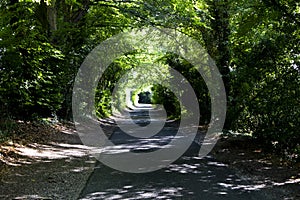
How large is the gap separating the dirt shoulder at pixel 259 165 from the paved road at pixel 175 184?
37 centimetres

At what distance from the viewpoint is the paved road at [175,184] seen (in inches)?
251

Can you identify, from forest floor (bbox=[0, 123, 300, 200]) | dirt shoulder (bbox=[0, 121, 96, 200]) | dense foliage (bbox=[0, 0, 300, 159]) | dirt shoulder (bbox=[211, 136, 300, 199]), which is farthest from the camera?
dense foliage (bbox=[0, 0, 300, 159])

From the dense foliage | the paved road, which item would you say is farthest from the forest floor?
the dense foliage

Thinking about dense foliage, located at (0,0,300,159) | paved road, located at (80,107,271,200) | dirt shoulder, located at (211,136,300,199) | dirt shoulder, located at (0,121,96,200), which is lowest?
dirt shoulder, located at (211,136,300,199)

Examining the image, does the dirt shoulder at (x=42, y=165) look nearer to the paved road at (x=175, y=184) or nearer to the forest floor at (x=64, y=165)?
the forest floor at (x=64, y=165)

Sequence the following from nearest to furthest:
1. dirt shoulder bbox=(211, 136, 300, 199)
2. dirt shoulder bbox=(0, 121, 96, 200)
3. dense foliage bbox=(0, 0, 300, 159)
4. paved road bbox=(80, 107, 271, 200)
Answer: paved road bbox=(80, 107, 271, 200) → dirt shoulder bbox=(0, 121, 96, 200) → dirt shoulder bbox=(211, 136, 300, 199) → dense foliage bbox=(0, 0, 300, 159)

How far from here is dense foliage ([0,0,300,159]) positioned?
930 centimetres

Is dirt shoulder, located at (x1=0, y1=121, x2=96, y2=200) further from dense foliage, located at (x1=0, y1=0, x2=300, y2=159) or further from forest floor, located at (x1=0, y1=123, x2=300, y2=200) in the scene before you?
dense foliage, located at (x1=0, y1=0, x2=300, y2=159)

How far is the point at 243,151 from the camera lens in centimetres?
1117

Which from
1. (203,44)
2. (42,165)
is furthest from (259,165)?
(203,44)

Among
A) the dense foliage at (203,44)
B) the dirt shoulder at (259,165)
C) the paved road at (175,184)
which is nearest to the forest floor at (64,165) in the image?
the dirt shoulder at (259,165)

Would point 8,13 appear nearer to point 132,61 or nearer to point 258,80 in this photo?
point 258,80

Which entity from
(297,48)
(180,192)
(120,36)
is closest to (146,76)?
(120,36)

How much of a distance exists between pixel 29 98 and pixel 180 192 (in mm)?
10443
